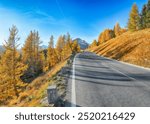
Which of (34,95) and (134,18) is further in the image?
(134,18)

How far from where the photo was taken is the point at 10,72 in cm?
3109

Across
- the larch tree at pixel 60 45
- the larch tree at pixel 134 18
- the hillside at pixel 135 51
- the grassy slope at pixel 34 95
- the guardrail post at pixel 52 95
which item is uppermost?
the larch tree at pixel 134 18

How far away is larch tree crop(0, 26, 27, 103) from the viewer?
94.5 feet

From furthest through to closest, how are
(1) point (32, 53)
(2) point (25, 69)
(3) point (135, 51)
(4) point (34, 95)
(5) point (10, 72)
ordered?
(1) point (32, 53) < (3) point (135, 51) < (2) point (25, 69) < (5) point (10, 72) < (4) point (34, 95)

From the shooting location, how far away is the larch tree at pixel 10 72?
94.5 ft

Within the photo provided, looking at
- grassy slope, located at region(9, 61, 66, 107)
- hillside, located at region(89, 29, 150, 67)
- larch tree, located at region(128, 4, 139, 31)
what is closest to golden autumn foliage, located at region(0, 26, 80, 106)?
grassy slope, located at region(9, 61, 66, 107)

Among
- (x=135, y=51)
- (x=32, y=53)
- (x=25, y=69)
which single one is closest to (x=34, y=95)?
(x=25, y=69)

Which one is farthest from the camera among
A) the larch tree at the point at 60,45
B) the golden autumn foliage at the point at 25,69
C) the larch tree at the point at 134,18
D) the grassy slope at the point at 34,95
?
the larch tree at the point at 60,45

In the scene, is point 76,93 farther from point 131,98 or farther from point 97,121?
point 97,121

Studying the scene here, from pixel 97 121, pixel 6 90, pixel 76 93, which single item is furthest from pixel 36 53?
pixel 97 121

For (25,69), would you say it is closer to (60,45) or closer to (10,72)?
(10,72)

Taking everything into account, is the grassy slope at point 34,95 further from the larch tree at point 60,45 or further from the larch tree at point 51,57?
the larch tree at point 60,45

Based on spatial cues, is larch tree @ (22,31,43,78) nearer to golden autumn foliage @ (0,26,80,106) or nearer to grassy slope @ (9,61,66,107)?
golden autumn foliage @ (0,26,80,106)

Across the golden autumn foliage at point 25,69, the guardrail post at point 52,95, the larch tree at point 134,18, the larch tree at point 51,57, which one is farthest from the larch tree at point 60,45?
the guardrail post at point 52,95
